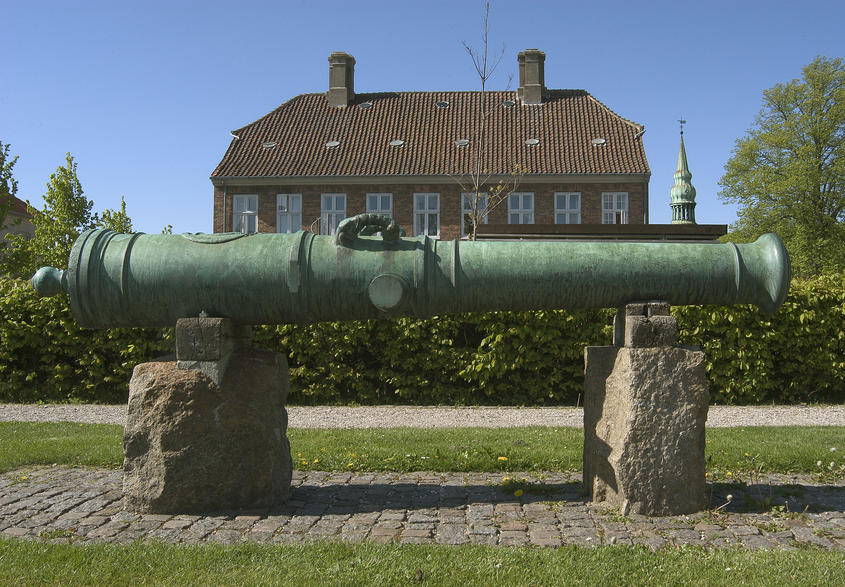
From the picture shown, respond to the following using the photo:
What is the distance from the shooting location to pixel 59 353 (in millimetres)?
11781

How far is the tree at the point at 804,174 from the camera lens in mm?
29203

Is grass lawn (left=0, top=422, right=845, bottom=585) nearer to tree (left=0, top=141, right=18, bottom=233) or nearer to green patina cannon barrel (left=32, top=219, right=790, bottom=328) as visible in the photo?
green patina cannon barrel (left=32, top=219, right=790, bottom=328)

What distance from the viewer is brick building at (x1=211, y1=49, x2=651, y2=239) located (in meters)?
26.3

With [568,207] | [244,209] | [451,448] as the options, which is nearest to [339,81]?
[244,209]

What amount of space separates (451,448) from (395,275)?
3056 millimetres

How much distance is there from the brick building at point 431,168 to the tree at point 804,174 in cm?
739

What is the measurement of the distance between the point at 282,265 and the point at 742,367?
881cm

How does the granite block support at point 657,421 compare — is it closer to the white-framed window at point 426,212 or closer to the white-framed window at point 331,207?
the white-framed window at point 426,212

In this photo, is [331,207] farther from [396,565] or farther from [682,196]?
[396,565]

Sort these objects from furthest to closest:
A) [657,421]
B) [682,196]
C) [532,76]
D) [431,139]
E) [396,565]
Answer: [532,76], [431,139], [682,196], [657,421], [396,565]

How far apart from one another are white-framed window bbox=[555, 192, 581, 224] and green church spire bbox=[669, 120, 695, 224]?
333cm

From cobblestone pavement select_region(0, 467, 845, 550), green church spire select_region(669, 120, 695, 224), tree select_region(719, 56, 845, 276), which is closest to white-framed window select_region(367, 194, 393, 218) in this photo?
green church spire select_region(669, 120, 695, 224)

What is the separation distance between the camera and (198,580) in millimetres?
3424

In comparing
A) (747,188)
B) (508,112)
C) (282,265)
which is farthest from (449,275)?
(747,188)
